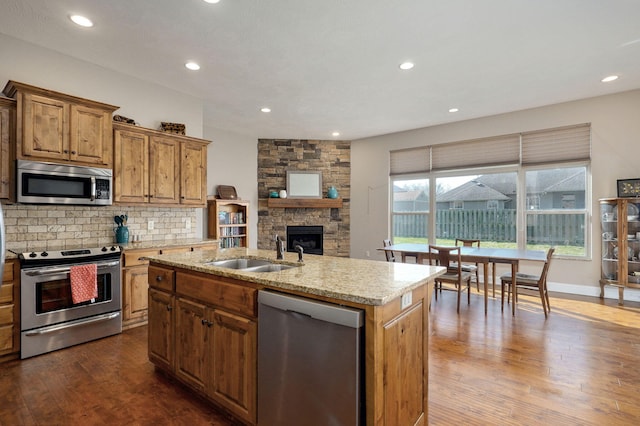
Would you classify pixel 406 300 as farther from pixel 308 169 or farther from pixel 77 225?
pixel 308 169

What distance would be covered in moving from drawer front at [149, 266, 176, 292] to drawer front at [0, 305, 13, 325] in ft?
4.38

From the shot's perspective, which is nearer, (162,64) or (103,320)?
(103,320)

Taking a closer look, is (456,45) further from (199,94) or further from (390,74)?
(199,94)

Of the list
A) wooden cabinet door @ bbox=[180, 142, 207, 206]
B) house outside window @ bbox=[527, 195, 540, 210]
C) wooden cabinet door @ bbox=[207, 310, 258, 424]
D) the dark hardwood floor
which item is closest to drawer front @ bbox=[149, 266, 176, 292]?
wooden cabinet door @ bbox=[207, 310, 258, 424]

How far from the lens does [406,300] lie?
5.24 ft

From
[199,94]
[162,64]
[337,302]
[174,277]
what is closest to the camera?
[337,302]

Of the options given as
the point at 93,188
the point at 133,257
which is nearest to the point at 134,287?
the point at 133,257

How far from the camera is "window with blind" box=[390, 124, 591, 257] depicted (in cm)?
498

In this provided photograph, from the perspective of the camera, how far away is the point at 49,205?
3145mm

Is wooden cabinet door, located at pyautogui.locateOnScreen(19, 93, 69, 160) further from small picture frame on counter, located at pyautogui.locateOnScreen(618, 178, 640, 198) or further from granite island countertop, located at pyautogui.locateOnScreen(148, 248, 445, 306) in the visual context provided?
small picture frame on counter, located at pyautogui.locateOnScreen(618, 178, 640, 198)

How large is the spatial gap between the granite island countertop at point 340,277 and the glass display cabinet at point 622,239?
13.3 feet

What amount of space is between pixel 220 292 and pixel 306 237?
17.5 feet

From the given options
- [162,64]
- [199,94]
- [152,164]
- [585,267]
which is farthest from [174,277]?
[585,267]

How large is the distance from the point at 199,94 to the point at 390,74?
2682mm
